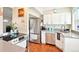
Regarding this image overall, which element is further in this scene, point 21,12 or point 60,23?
point 60,23

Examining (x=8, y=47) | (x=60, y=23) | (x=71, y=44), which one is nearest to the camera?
(x=8, y=47)

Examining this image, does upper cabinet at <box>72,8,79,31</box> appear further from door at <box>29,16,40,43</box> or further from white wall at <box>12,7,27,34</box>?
white wall at <box>12,7,27,34</box>

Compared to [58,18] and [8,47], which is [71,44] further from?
[8,47]

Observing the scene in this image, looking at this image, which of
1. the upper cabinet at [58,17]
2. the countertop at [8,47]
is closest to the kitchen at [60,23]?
the upper cabinet at [58,17]

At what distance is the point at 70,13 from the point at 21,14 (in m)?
0.47

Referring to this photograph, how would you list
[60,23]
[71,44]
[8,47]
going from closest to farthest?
[8,47]
[71,44]
[60,23]

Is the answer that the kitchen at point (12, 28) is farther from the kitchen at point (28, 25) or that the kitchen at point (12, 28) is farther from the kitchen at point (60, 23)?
the kitchen at point (60, 23)

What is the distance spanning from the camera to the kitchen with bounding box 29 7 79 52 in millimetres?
770

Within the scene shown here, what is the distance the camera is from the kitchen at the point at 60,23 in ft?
2.53

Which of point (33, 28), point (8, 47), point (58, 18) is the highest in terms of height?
point (58, 18)

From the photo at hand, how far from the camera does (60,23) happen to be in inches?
37.4

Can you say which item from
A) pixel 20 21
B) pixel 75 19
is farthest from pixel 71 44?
pixel 20 21

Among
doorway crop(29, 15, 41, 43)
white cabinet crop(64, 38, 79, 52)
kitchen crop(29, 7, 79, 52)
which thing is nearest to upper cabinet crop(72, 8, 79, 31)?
kitchen crop(29, 7, 79, 52)
